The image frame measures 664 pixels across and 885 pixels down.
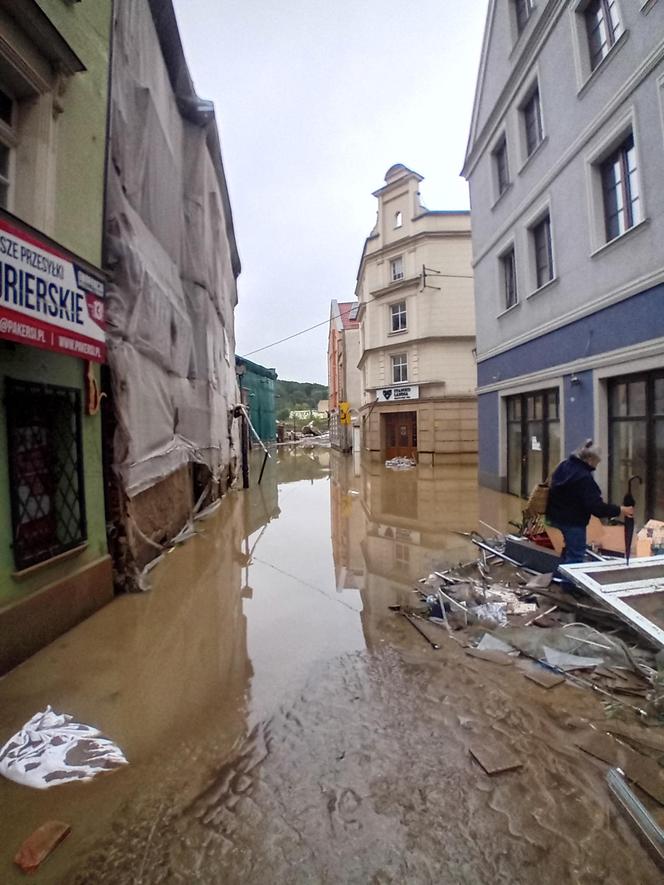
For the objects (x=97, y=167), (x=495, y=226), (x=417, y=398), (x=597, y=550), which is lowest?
(x=597, y=550)

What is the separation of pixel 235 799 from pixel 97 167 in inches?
218

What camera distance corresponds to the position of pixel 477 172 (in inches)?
469

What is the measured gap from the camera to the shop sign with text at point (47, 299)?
3.07m

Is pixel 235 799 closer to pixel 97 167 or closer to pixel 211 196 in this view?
pixel 97 167

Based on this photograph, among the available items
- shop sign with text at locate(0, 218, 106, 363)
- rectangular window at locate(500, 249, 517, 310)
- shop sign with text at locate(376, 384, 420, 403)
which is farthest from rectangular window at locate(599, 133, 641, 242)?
shop sign with text at locate(376, 384, 420, 403)

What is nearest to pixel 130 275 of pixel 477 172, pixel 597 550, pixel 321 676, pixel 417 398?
pixel 321 676

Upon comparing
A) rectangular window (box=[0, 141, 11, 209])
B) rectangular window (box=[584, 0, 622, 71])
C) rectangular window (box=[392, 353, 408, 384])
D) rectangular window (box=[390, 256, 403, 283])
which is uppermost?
rectangular window (box=[390, 256, 403, 283])

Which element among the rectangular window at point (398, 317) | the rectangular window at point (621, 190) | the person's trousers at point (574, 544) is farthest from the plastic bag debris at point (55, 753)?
the rectangular window at point (398, 317)

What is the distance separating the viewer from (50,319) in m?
3.53

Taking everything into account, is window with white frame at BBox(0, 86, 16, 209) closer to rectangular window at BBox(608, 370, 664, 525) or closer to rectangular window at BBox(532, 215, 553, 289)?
rectangular window at BBox(608, 370, 664, 525)

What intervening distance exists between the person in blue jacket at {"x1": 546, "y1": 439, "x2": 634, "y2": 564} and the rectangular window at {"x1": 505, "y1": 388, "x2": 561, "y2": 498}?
4.29m

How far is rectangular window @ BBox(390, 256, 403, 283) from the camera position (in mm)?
21378

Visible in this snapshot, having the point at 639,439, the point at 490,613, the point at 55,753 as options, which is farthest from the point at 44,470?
the point at 639,439

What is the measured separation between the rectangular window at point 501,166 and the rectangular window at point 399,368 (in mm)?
10405
